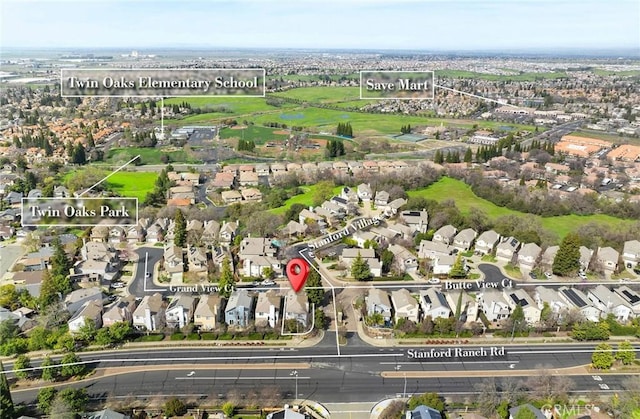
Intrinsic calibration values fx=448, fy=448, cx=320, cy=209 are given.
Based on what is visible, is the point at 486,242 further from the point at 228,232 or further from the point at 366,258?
the point at 228,232

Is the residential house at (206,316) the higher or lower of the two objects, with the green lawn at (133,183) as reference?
lower

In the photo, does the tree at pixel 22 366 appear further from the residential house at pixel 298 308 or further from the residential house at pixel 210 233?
the residential house at pixel 210 233

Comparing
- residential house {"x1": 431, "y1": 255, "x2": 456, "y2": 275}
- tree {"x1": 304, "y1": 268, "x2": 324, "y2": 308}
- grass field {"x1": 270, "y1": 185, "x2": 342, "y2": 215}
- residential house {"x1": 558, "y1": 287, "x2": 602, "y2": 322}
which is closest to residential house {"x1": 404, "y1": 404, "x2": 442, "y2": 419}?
tree {"x1": 304, "y1": 268, "x2": 324, "y2": 308}

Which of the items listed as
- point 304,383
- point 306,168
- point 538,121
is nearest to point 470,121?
point 538,121

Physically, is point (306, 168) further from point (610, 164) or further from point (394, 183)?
point (610, 164)

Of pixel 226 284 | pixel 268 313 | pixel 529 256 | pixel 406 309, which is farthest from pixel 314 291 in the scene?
pixel 529 256

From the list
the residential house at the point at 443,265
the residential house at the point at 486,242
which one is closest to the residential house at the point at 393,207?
the residential house at the point at 486,242
